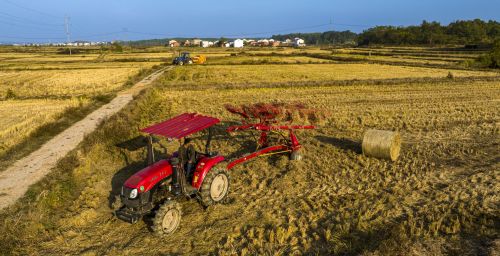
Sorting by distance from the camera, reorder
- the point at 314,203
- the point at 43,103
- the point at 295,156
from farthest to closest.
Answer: the point at 43,103
the point at 295,156
the point at 314,203

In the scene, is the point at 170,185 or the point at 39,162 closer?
the point at 170,185

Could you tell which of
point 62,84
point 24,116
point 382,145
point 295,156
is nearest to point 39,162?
point 295,156

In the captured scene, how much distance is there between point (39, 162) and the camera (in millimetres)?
10977

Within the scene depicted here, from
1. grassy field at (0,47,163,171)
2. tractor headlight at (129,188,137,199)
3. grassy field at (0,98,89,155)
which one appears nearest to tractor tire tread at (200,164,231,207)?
tractor headlight at (129,188,137,199)

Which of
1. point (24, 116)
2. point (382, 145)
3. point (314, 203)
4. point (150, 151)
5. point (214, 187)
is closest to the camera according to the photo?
point (150, 151)

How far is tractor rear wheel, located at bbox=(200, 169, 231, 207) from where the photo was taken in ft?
24.0

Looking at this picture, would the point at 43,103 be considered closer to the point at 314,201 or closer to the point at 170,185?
the point at 170,185

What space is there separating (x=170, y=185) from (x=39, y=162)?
20.2 feet

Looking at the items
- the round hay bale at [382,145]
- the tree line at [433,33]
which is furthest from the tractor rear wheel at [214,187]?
the tree line at [433,33]

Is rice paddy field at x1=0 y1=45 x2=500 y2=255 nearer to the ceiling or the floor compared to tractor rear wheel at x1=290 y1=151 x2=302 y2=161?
nearer to the floor

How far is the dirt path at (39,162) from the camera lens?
349 inches

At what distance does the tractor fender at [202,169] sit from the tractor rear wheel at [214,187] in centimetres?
9

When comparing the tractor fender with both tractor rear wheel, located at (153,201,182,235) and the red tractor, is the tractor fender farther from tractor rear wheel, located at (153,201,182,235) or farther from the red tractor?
tractor rear wheel, located at (153,201,182,235)

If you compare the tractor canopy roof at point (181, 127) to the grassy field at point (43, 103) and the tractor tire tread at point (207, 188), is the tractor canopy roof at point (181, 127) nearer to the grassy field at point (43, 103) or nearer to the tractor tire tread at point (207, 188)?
the tractor tire tread at point (207, 188)
